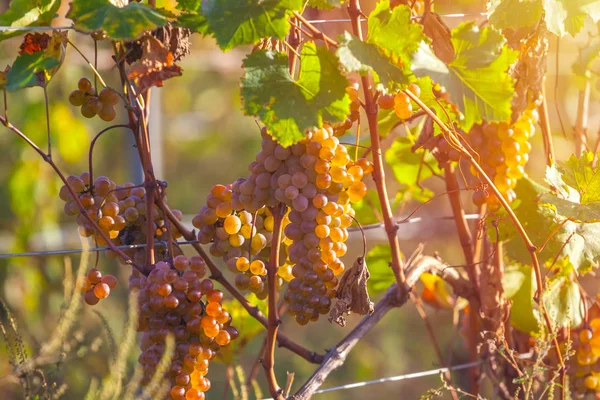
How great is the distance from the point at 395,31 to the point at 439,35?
8.2 inches

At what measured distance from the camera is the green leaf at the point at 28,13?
2.38 ft

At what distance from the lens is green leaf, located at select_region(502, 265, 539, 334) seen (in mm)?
1058

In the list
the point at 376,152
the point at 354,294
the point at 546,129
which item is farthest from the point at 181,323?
the point at 546,129

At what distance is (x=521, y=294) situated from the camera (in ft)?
3.52

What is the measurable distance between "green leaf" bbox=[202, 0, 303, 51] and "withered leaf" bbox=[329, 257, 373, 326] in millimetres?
265

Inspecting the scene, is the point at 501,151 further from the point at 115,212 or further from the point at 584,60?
the point at 115,212

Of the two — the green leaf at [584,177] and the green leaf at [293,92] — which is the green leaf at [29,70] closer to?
the green leaf at [293,92]

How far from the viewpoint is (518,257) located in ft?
3.21

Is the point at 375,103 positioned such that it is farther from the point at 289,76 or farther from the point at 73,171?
the point at 73,171

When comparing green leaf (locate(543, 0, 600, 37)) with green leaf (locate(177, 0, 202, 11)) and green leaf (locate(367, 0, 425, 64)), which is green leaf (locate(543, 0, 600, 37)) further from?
green leaf (locate(177, 0, 202, 11))

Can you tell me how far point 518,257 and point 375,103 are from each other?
340mm

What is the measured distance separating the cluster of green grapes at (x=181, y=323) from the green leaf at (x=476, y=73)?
0.32m

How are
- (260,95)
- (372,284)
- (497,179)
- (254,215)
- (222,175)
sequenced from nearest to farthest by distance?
(260,95) → (254,215) → (497,179) → (372,284) → (222,175)

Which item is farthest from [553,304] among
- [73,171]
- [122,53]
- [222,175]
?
[222,175]
